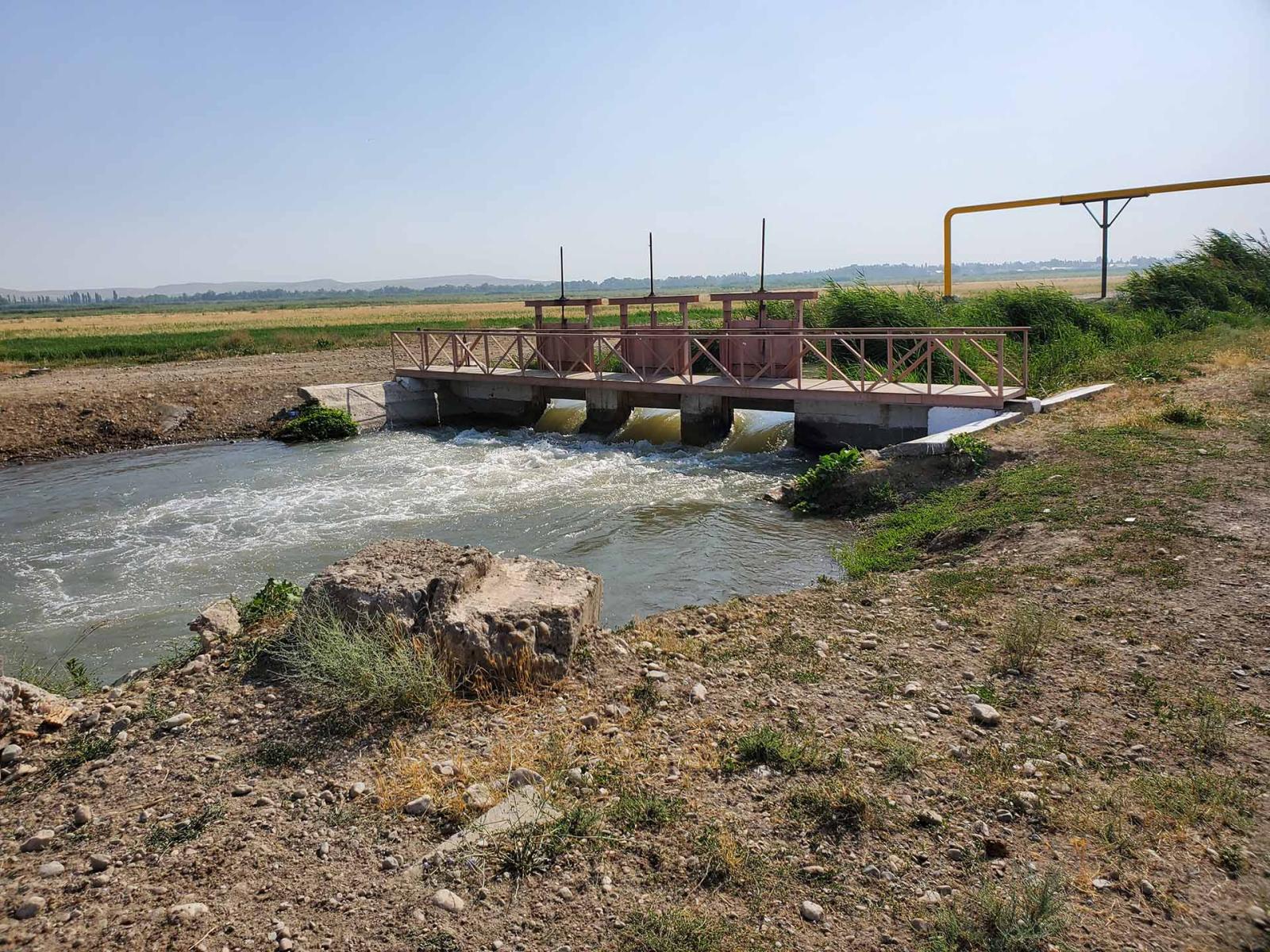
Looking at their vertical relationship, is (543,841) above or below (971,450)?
below

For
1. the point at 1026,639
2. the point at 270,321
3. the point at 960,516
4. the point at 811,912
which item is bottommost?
the point at 811,912

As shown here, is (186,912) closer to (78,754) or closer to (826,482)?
(78,754)

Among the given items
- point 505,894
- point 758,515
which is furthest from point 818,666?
point 758,515

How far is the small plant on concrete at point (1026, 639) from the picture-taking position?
566 centimetres

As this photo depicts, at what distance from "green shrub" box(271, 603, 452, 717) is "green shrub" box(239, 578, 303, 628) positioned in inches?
53.7

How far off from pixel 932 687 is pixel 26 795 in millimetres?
4999

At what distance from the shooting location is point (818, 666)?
19.3 ft

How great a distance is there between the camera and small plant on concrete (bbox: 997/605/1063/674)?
5.66 meters

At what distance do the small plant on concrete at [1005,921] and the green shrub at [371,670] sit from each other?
2.98 m

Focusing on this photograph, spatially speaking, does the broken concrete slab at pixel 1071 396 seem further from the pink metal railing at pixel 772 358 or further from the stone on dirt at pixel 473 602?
the stone on dirt at pixel 473 602

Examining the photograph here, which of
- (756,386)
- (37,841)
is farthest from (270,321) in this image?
(37,841)

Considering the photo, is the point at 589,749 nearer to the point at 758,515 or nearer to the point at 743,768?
the point at 743,768

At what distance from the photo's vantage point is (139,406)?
2119 cm

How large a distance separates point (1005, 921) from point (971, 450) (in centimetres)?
896
